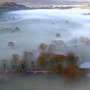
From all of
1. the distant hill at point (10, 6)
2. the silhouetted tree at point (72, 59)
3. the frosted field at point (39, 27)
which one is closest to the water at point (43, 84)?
the silhouetted tree at point (72, 59)

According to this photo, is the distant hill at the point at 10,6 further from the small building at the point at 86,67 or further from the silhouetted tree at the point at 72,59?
the small building at the point at 86,67

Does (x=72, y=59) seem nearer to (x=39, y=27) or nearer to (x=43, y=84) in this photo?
(x=43, y=84)

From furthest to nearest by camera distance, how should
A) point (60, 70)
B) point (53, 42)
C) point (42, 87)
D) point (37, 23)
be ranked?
point (37, 23) → point (53, 42) → point (60, 70) → point (42, 87)

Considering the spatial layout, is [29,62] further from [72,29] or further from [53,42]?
[72,29]

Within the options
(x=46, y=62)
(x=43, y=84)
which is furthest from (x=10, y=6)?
(x=43, y=84)

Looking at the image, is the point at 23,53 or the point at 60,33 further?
the point at 60,33

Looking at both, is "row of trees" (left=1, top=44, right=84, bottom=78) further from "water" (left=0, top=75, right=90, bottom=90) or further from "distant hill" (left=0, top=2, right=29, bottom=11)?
"distant hill" (left=0, top=2, right=29, bottom=11)

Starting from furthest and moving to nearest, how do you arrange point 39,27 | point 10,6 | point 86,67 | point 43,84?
point 10,6 → point 39,27 → point 86,67 → point 43,84

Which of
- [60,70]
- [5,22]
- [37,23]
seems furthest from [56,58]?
[5,22]

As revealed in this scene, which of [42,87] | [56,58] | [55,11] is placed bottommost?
[42,87]
